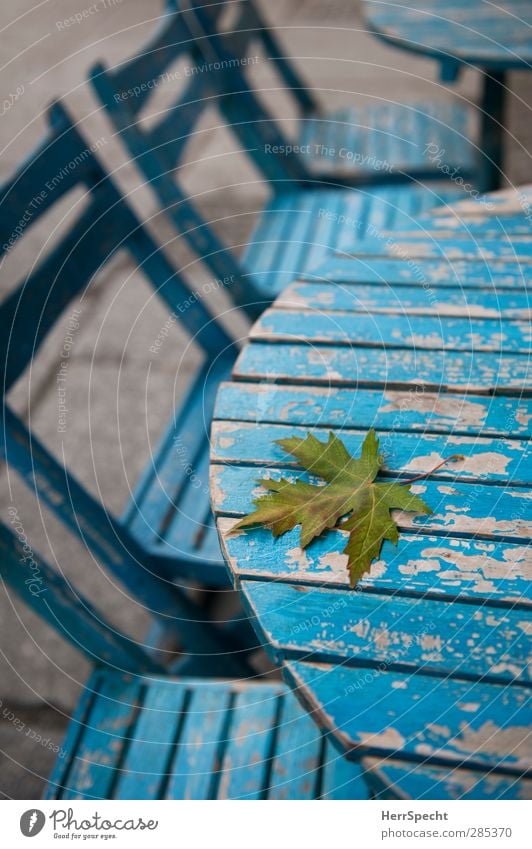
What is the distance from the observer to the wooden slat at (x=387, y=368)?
1.18 m

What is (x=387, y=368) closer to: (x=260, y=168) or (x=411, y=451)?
(x=411, y=451)

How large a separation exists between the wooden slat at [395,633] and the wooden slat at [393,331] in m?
0.49

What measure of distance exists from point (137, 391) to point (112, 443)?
0.82 feet

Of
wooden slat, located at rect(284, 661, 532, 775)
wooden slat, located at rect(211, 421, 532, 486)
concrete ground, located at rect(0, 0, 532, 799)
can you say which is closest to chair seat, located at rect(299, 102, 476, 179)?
concrete ground, located at rect(0, 0, 532, 799)

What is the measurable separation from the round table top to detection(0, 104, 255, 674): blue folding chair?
982mm

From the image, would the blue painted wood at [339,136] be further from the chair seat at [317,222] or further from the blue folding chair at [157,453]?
the blue folding chair at [157,453]

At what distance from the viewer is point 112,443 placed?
8.18ft

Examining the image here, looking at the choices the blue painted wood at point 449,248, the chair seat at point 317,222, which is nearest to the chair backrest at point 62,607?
the blue painted wood at point 449,248

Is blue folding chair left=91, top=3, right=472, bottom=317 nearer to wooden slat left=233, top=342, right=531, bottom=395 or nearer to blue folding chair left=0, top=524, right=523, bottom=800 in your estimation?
wooden slat left=233, top=342, right=531, bottom=395

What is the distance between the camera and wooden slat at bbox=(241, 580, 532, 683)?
87 cm

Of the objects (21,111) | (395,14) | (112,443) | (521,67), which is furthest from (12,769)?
(21,111)

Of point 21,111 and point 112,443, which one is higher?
point 21,111

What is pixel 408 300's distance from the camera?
1.34m

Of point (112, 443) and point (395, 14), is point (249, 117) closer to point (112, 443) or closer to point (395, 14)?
point (395, 14)
